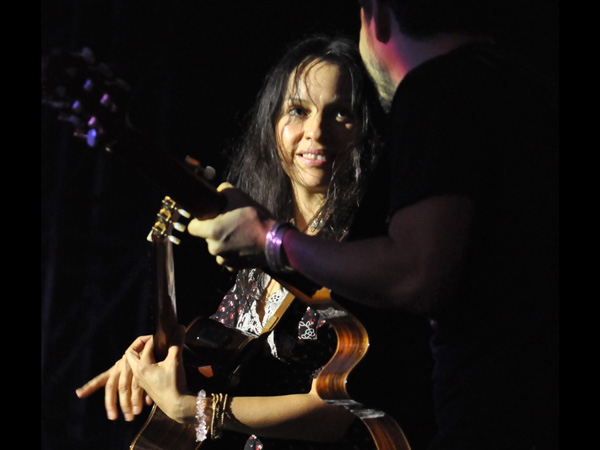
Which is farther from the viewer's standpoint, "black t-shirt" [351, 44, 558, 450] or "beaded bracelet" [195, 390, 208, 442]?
"beaded bracelet" [195, 390, 208, 442]

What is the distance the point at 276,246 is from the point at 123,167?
2.74 meters

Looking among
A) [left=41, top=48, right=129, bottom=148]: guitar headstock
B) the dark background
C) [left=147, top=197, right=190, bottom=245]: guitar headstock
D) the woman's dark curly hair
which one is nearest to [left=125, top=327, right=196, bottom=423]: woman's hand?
[left=147, top=197, right=190, bottom=245]: guitar headstock

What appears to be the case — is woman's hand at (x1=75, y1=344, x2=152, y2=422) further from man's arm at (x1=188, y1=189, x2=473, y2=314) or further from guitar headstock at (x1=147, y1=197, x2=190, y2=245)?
man's arm at (x1=188, y1=189, x2=473, y2=314)

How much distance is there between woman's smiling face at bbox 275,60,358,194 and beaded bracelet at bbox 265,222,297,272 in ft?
3.24

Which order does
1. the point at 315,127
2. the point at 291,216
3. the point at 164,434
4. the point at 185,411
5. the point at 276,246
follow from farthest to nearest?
the point at 291,216
the point at 315,127
the point at 164,434
the point at 185,411
the point at 276,246

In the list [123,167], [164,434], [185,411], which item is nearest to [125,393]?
[164,434]

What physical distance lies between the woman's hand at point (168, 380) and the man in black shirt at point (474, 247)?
0.92 m

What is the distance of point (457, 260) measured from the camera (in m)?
1.24

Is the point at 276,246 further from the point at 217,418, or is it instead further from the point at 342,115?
the point at 342,115

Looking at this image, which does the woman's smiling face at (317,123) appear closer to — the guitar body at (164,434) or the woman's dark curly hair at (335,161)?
the woman's dark curly hair at (335,161)

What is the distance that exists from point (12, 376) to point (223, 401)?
653 millimetres

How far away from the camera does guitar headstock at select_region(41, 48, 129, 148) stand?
149 cm

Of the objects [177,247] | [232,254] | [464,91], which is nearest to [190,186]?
[232,254]

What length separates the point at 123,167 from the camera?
156 inches
